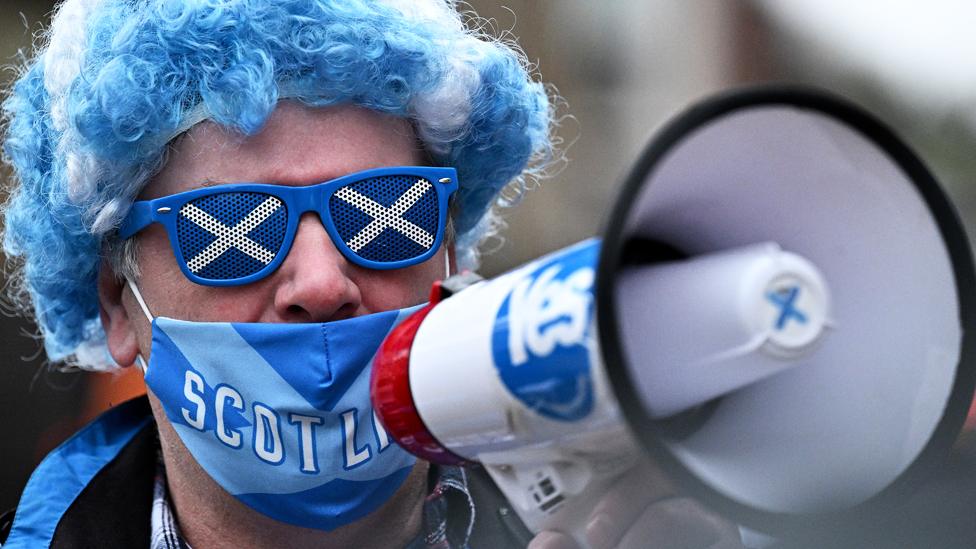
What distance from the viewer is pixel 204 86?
7.26 feet

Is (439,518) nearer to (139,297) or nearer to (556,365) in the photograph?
(139,297)

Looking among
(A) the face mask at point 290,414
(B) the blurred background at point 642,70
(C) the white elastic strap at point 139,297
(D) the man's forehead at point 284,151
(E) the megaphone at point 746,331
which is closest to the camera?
(E) the megaphone at point 746,331

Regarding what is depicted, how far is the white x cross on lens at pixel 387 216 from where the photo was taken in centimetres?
216

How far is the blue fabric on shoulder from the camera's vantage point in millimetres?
2352

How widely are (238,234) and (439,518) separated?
763 millimetres

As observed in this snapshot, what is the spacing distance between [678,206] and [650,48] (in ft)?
26.1

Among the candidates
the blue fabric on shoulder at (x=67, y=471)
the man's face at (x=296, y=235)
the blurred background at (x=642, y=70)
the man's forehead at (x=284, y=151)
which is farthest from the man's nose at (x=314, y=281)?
the blurred background at (x=642, y=70)

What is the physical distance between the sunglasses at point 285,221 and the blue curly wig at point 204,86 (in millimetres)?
144

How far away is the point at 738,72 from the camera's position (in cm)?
920

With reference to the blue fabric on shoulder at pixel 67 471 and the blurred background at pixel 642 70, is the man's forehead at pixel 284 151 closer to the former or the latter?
the blue fabric on shoulder at pixel 67 471

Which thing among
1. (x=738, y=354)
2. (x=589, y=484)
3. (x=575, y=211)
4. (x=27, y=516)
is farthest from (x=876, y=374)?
(x=575, y=211)

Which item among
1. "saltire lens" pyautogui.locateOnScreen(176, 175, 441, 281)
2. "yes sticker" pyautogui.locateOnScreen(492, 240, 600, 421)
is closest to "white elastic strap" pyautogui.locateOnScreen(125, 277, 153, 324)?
"saltire lens" pyautogui.locateOnScreen(176, 175, 441, 281)

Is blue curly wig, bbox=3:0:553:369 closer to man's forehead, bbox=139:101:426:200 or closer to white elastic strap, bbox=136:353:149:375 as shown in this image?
man's forehead, bbox=139:101:426:200

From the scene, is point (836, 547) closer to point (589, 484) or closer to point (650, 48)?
point (589, 484)
